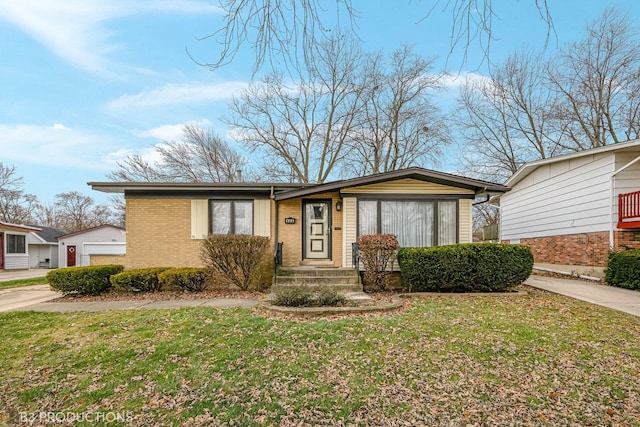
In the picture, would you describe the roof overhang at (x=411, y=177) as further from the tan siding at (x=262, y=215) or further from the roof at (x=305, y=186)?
the tan siding at (x=262, y=215)

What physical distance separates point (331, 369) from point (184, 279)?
5938 millimetres

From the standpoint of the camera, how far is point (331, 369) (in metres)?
3.78

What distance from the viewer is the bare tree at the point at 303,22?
222 cm

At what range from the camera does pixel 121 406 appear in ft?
10.5

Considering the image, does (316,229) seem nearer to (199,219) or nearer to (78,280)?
(199,219)

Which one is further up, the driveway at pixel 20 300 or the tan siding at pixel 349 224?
the tan siding at pixel 349 224

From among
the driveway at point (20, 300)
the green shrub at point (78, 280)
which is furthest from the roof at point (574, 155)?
the driveway at point (20, 300)

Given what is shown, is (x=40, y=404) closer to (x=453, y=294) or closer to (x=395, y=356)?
(x=395, y=356)

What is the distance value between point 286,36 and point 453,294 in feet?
23.3

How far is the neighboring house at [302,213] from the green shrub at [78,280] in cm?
111

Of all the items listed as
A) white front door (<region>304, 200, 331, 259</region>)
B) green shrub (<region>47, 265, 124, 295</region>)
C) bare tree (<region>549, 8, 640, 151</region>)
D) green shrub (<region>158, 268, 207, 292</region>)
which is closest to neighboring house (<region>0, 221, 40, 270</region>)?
green shrub (<region>47, 265, 124, 295</region>)

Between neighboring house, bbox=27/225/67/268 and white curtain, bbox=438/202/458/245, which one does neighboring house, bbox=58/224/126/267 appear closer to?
neighboring house, bbox=27/225/67/268

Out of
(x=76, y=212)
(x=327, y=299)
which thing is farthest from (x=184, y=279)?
(x=76, y=212)

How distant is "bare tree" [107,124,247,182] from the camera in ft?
76.9
